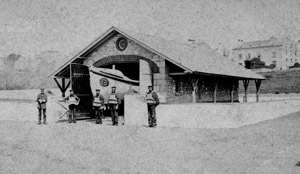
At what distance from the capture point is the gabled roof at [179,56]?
1742 cm

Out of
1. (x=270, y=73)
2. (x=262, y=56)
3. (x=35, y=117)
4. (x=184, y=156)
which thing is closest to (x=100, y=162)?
(x=184, y=156)

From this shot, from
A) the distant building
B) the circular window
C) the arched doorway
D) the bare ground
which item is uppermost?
the distant building

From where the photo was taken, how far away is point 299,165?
8047 millimetres

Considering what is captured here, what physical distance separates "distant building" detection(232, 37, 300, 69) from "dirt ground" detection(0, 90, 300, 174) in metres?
61.8

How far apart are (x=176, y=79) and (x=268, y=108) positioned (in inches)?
177

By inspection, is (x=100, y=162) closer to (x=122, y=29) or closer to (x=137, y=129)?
(x=137, y=129)

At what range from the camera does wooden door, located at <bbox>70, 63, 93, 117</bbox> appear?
18.4m

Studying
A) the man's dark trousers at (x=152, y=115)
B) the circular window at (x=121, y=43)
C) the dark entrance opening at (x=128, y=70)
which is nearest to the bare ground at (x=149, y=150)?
the man's dark trousers at (x=152, y=115)

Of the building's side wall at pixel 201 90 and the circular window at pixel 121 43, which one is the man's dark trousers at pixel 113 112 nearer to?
the building's side wall at pixel 201 90

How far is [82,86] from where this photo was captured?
18.8 metres

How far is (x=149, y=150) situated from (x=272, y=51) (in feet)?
225

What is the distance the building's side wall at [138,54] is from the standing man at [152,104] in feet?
11.4

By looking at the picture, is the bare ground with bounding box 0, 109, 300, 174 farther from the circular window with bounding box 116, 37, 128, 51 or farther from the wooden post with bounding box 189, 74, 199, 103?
the circular window with bounding box 116, 37, 128, 51

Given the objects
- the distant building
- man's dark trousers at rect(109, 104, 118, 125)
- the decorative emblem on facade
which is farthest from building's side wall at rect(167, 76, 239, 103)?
the distant building
